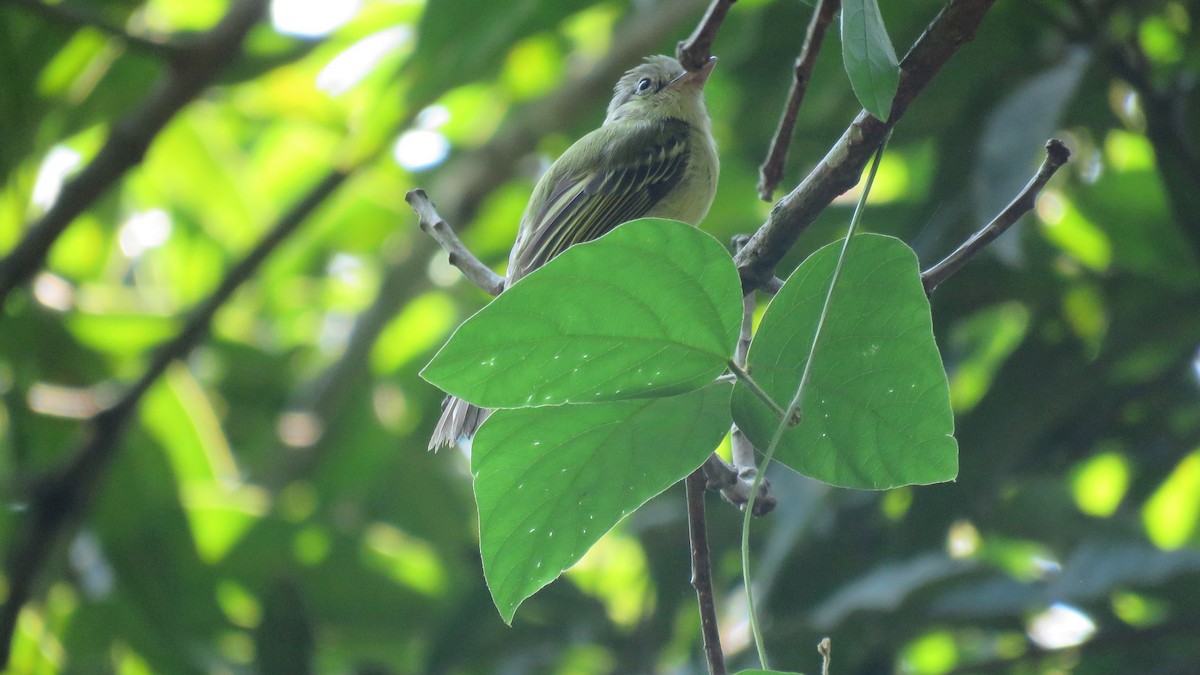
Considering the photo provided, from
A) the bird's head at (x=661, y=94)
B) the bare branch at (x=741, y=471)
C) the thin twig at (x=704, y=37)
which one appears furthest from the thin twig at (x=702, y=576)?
the bird's head at (x=661, y=94)

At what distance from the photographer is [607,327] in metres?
1.19

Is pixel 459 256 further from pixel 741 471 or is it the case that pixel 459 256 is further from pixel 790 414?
pixel 790 414

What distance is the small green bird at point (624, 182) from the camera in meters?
2.61

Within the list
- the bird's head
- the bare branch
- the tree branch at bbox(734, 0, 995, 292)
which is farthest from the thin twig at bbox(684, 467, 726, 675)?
the bird's head

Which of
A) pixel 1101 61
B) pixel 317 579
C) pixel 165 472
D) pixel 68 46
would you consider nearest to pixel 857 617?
pixel 1101 61

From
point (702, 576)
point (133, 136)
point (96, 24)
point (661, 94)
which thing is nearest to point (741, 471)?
point (702, 576)

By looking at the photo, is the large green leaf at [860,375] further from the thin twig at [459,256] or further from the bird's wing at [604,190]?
the bird's wing at [604,190]

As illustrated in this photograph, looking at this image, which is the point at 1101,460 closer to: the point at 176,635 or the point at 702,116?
the point at 702,116

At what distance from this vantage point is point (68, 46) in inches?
169

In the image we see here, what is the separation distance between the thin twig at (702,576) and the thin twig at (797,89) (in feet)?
1.95

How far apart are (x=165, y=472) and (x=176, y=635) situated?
0.67 metres

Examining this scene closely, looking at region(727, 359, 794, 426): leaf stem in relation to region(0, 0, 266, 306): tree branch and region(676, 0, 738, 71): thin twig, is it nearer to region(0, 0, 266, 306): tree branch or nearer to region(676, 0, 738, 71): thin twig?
region(676, 0, 738, 71): thin twig

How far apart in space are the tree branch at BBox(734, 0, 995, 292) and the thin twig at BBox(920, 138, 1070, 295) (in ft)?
0.51

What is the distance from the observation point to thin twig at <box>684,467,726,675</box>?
48.7 inches
